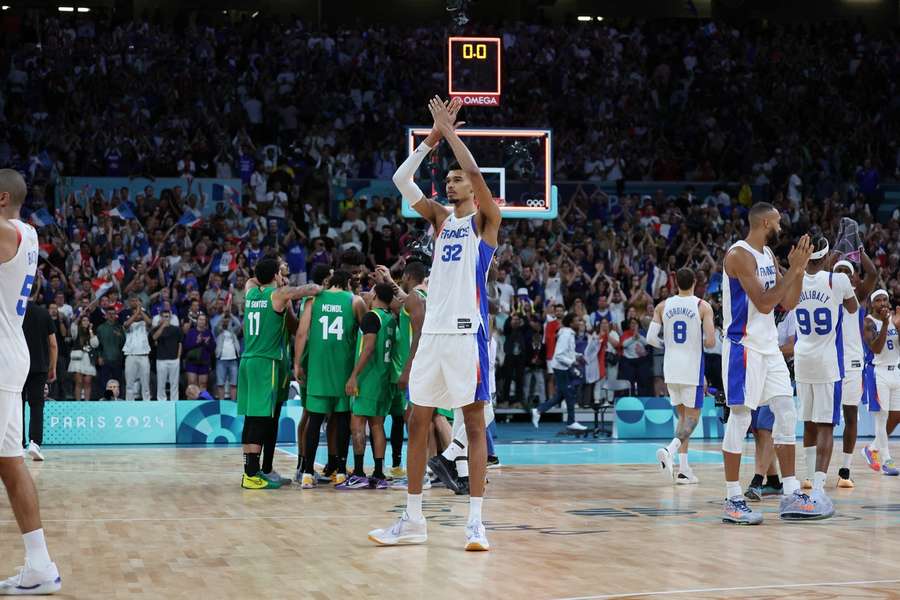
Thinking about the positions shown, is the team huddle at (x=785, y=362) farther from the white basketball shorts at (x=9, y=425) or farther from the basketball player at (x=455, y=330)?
the white basketball shorts at (x=9, y=425)

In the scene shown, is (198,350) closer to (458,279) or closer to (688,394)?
(688,394)

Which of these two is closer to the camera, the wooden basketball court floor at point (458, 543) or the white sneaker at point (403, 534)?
the wooden basketball court floor at point (458, 543)

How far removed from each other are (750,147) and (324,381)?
65.7ft

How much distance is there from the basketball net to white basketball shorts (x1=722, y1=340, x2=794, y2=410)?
7.81 feet

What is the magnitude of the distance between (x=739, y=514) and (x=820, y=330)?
113 inches

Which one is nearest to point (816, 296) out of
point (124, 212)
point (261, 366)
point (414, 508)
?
point (414, 508)

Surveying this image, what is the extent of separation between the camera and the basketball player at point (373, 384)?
1152 cm

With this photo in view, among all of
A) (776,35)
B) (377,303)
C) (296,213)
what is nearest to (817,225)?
(776,35)

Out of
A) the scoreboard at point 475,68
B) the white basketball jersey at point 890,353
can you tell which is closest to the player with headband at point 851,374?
the white basketball jersey at point 890,353

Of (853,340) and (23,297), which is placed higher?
(23,297)

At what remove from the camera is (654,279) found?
23.5 metres

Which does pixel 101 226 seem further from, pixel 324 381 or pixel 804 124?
pixel 804 124

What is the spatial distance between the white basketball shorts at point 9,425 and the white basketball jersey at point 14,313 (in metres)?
0.05

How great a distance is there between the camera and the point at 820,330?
11023 mm
